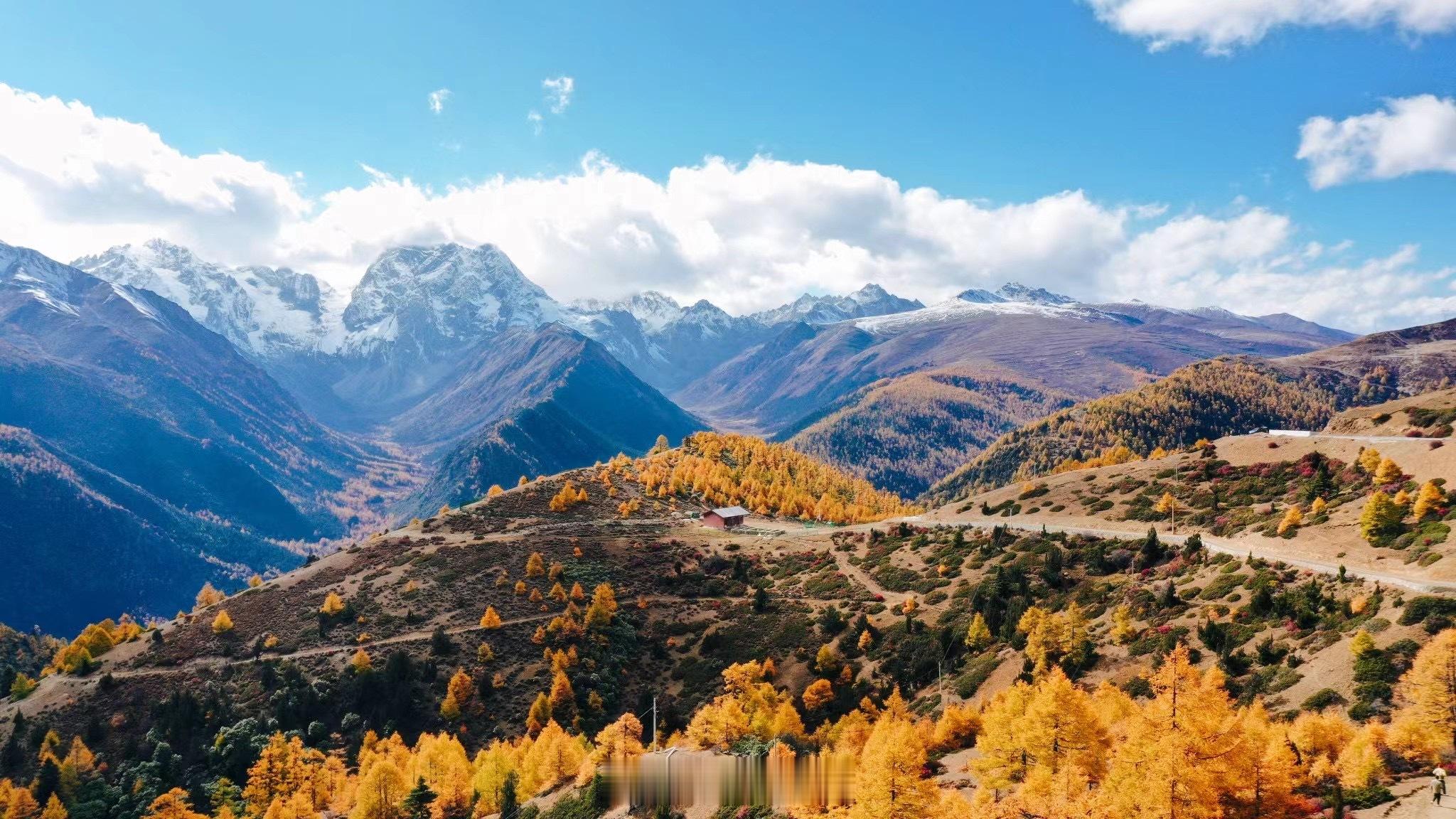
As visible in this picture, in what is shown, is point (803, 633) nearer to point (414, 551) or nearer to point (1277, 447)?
point (1277, 447)

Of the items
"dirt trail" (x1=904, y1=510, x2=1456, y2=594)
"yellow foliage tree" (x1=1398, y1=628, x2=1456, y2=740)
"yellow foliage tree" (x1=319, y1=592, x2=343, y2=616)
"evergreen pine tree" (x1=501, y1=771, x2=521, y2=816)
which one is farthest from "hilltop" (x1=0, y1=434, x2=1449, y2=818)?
"yellow foliage tree" (x1=1398, y1=628, x2=1456, y2=740)

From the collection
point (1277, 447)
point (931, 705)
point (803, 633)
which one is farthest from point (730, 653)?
point (1277, 447)

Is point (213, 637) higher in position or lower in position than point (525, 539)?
lower

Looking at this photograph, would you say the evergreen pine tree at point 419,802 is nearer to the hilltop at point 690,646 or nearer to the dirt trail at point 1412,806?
the hilltop at point 690,646

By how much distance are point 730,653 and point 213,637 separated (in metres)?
90.8

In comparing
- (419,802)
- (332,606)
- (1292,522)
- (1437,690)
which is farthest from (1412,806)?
(332,606)

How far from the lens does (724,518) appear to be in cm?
17962

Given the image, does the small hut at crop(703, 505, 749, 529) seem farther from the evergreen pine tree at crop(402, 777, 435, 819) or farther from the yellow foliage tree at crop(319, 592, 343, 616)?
the evergreen pine tree at crop(402, 777, 435, 819)

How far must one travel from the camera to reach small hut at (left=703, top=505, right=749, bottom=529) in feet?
589

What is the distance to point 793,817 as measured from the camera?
150ft

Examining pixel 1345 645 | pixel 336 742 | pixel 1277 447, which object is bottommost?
pixel 336 742

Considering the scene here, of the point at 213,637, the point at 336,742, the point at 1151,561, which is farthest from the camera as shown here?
the point at 213,637

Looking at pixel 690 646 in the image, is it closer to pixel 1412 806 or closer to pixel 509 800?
pixel 509 800

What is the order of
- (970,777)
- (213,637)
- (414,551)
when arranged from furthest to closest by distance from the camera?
1. (414,551)
2. (213,637)
3. (970,777)
